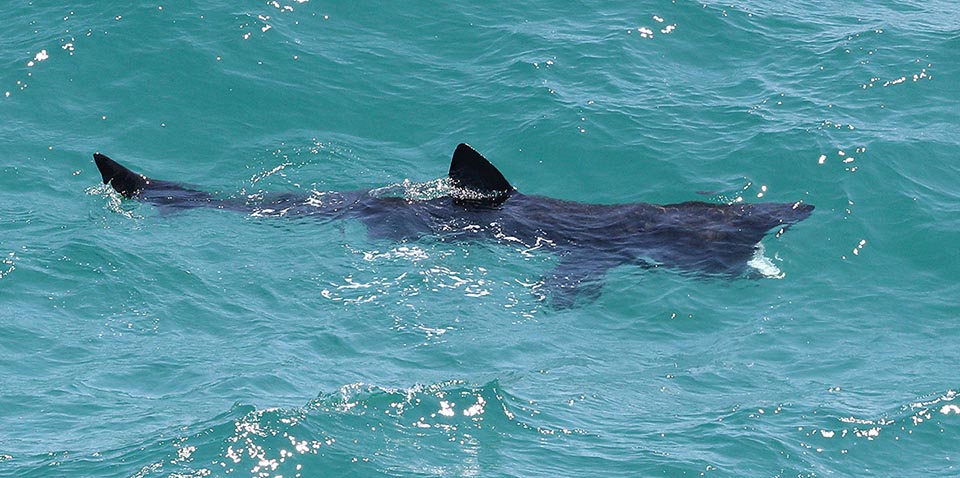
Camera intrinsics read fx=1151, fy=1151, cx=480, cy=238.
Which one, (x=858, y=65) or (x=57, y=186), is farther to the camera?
(x=858, y=65)

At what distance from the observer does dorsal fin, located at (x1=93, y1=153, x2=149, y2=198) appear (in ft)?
54.1

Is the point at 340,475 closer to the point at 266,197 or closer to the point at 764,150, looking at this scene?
the point at 266,197

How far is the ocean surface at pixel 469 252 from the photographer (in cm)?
1162

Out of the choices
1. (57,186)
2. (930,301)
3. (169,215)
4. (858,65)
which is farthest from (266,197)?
(858,65)

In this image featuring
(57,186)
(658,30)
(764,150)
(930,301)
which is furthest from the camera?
(658,30)

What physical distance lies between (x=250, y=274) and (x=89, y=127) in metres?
5.91

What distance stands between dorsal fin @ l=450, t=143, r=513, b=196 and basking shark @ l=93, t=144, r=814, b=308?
14 millimetres

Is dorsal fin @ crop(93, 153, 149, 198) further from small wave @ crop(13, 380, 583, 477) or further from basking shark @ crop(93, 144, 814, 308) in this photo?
small wave @ crop(13, 380, 583, 477)

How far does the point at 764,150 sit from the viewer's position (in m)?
18.4

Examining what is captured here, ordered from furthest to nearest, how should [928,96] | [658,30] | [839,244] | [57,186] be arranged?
1. [658,30]
2. [928,96]
3. [57,186]
4. [839,244]

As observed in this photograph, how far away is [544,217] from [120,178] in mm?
6145

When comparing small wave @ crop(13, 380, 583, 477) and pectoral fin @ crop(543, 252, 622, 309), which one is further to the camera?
pectoral fin @ crop(543, 252, 622, 309)

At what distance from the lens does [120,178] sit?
54.5 feet

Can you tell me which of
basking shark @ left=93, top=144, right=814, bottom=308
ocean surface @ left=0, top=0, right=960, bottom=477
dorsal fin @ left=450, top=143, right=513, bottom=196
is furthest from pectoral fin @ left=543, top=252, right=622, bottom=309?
dorsal fin @ left=450, top=143, right=513, bottom=196
